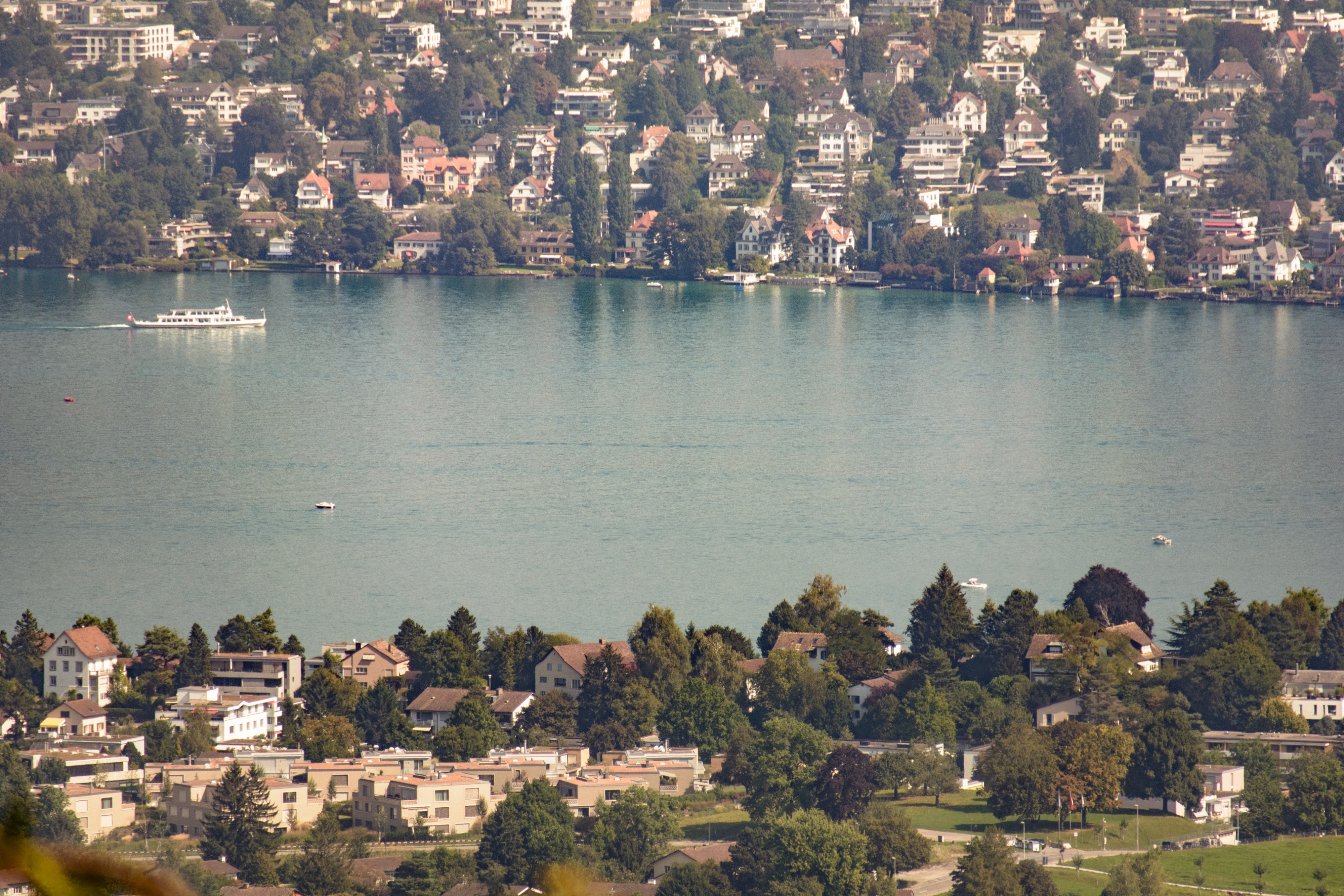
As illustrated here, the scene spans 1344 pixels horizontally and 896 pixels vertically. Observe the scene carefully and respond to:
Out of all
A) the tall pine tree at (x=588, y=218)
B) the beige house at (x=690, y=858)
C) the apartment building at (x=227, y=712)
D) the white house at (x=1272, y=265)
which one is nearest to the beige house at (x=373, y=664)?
the apartment building at (x=227, y=712)

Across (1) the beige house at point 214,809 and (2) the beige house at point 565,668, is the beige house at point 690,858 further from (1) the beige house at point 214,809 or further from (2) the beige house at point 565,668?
(2) the beige house at point 565,668

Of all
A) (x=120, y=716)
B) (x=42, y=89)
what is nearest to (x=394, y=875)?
(x=120, y=716)

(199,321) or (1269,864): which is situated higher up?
(199,321)

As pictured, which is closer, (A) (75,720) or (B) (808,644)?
(A) (75,720)

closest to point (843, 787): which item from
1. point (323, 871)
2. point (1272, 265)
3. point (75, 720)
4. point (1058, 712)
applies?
point (1058, 712)

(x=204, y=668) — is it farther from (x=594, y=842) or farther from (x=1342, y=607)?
(x=1342, y=607)

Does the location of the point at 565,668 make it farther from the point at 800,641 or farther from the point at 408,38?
the point at 408,38
